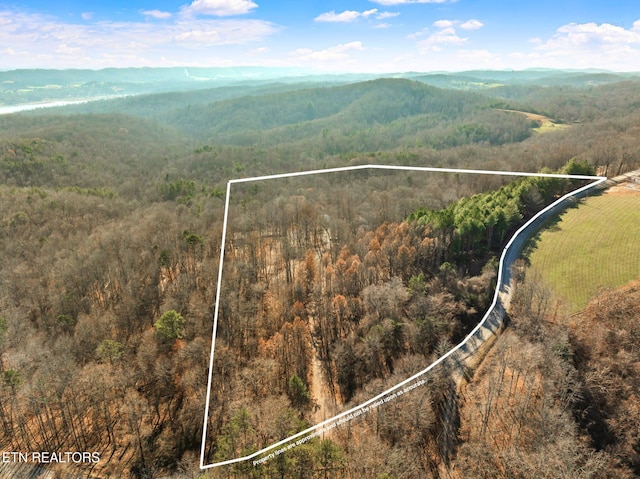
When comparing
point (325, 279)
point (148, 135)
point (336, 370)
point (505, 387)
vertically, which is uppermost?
point (148, 135)

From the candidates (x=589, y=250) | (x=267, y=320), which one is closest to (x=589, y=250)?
(x=589, y=250)

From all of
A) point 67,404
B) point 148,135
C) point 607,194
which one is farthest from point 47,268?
point 148,135

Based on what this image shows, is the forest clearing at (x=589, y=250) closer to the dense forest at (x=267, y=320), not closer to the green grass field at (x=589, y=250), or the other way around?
the green grass field at (x=589, y=250)

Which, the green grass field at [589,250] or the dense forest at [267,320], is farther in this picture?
the green grass field at [589,250]

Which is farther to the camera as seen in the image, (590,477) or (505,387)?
(505,387)

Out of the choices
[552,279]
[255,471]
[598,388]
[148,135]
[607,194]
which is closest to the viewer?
[255,471]

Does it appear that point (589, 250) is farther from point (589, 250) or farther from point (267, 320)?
point (267, 320)

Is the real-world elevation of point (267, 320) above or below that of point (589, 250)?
below

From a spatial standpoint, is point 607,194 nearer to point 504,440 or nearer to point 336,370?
point 504,440

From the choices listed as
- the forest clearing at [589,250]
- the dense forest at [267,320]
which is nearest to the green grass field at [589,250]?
the forest clearing at [589,250]
